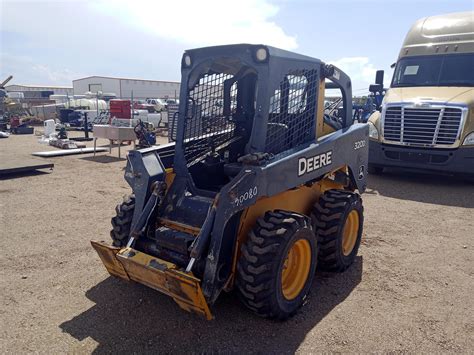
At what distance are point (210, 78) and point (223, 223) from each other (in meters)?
1.78

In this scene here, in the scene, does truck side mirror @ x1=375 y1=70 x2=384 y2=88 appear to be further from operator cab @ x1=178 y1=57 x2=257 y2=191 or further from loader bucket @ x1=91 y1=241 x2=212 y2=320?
loader bucket @ x1=91 y1=241 x2=212 y2=320

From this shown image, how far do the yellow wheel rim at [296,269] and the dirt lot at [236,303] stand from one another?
237mm

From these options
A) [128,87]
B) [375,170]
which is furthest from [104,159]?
[128,87]

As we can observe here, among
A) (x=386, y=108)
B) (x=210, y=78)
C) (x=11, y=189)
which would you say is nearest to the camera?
(x=210, y=78)

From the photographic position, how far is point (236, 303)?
11.6 ft

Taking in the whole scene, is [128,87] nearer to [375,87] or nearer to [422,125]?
[375,87]

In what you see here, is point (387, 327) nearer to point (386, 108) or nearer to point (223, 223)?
point (223, 223)

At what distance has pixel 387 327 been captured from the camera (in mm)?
3254

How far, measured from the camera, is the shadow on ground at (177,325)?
296 cm

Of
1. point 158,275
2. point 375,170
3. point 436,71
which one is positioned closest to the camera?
point 158,275

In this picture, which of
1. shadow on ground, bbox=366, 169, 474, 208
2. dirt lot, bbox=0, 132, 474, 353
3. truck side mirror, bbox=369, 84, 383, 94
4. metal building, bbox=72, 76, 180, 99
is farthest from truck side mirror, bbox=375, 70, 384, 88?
metal building, bbox=72, 76, 180, 99

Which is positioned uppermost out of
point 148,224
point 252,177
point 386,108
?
point 386,108

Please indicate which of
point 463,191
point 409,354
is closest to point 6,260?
point 409,354

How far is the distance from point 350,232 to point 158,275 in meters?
2.43
